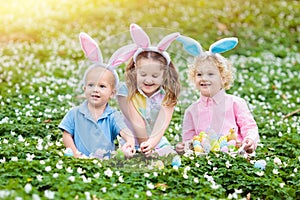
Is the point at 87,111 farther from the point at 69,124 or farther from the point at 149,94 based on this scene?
the point at 149,94

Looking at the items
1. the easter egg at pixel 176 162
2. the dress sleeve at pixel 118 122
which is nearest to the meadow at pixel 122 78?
the easter egg at pixel 176 162

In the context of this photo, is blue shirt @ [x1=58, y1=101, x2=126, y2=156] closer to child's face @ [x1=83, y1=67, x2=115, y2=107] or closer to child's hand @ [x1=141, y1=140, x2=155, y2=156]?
child's face @ [x1=83, y1=67, x2=115, y2=107]

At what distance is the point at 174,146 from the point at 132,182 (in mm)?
1287

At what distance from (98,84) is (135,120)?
1.84 feet

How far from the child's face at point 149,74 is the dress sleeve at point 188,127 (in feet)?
2.73

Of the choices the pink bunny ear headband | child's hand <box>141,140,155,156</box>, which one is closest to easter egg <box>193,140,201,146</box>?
child's hand <box>141,140,155,156</box>

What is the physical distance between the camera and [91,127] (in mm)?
6074

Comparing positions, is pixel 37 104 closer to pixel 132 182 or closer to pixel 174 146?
pixel 174 146

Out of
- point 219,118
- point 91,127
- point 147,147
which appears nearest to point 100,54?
point 91,127

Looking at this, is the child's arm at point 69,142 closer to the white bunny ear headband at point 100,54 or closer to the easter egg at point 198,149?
the white bunny ear headband at point 100,54

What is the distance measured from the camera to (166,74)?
19.7 feet

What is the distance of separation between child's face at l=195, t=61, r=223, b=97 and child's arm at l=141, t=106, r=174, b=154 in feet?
1.76

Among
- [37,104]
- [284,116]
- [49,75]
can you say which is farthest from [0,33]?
[284,116]

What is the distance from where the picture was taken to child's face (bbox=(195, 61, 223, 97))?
21.0 feet
